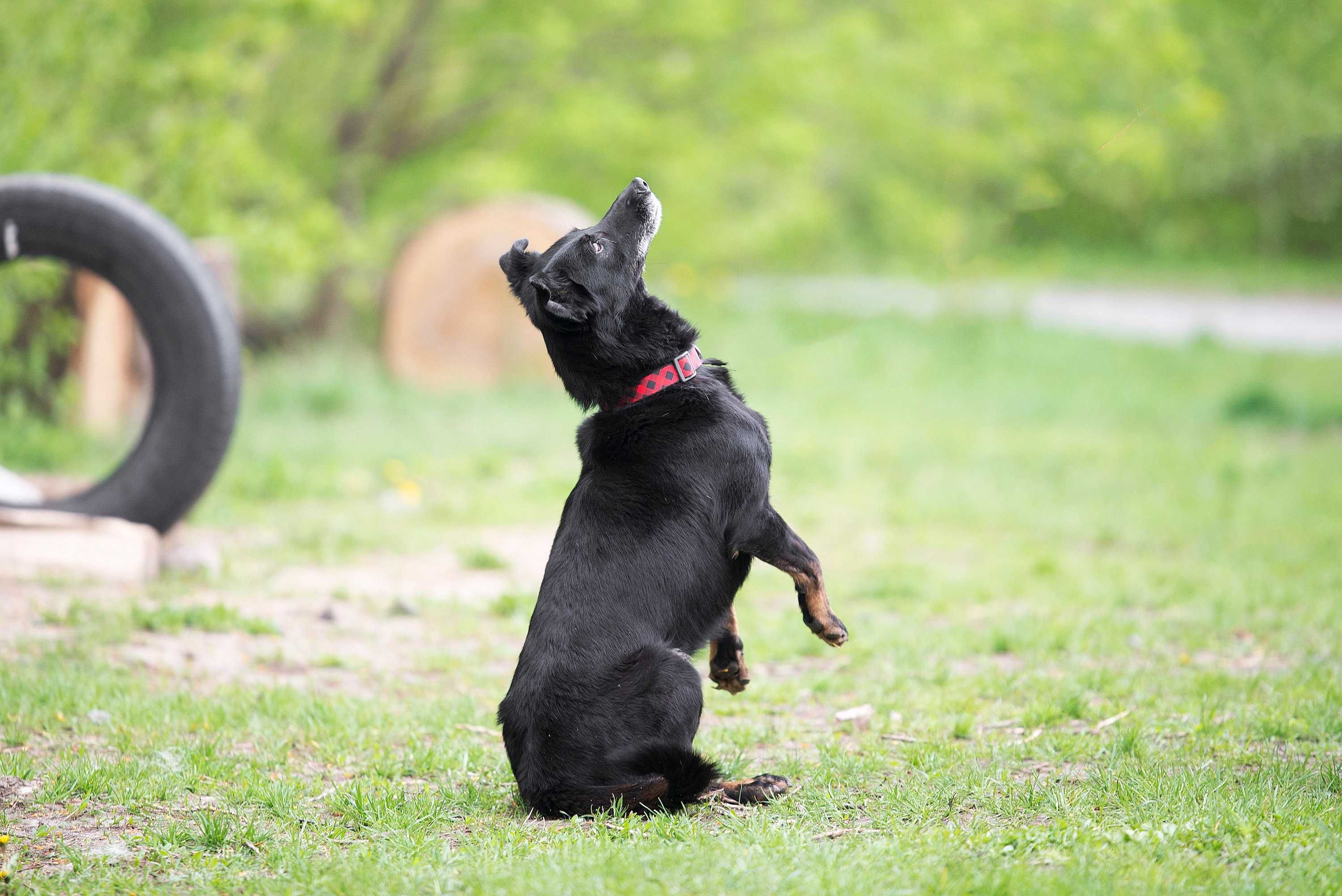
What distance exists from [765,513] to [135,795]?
6.47 ft

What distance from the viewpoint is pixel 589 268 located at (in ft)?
11.6

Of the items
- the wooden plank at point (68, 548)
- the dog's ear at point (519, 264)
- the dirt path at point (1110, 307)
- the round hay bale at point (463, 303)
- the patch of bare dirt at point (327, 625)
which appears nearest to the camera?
the dog's ear at point (519, 264)

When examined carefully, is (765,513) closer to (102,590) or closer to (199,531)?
(102,590)

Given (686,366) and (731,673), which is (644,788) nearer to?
(731,673)

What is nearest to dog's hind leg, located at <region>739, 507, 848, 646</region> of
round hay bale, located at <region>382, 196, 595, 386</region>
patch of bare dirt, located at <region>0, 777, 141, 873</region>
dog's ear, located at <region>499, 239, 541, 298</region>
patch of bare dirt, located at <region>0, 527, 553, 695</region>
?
dog's ear, located at <region>499, 239, 541, 298</region>

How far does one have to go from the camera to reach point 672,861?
2.78m

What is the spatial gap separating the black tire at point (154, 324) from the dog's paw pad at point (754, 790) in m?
3.96

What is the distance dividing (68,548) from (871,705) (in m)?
3.93

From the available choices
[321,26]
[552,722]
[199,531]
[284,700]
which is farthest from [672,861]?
[321,26]

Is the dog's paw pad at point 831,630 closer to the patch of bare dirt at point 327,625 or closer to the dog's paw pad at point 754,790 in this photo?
the dog's paw pad at point 754,790

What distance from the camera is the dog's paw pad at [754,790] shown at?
330 cm

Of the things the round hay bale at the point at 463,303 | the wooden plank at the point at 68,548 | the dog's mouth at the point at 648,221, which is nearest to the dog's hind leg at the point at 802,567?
the dog's mouth at the point at 648,221

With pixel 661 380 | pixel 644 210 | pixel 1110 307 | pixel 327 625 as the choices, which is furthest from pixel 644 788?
pixel 1110 307

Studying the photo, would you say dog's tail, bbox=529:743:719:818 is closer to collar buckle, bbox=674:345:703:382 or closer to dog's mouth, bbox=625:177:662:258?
collar buckle, bbox=674:345:703:382
